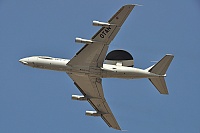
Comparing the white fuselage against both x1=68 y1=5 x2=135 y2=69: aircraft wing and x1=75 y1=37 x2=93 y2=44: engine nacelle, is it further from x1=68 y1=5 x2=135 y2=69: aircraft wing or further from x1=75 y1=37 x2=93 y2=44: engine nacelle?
x1=75 y1=37 x2=93 y2=44: engine nacelle

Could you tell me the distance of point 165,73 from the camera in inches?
3713

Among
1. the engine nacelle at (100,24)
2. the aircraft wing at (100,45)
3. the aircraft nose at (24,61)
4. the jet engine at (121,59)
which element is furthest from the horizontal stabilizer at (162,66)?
the aircraft nose at (24,61)

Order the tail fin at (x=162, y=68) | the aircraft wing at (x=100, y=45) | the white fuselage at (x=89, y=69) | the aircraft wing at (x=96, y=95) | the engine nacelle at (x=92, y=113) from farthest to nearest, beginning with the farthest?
the engine nacelle at (x=92, y=113) < the aircraft wing at (x=96, y=95) < the tail fin at (x=162, y=68) < the white fuselage at (x=89, y=69) < the aircraft wing at (x=100, y=45)

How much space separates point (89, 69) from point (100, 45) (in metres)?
6.21

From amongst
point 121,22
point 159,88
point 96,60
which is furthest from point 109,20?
point 159,88

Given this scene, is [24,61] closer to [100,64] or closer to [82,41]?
[82,41]

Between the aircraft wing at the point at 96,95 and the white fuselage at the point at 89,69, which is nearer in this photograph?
the white fuselage at the point at 89,69

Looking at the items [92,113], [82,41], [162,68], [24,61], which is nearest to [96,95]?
Result: [92,113]

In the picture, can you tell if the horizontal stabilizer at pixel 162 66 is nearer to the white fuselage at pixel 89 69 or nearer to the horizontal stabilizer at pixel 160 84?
the white fuselage at pixel 89 69

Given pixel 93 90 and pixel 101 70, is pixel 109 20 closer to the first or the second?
pixel 101 70

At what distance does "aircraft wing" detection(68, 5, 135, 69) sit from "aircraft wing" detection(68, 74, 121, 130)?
17.9ft

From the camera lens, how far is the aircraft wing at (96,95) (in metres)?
100

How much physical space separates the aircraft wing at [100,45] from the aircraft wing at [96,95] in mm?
5443

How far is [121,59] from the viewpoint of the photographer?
95938mm
